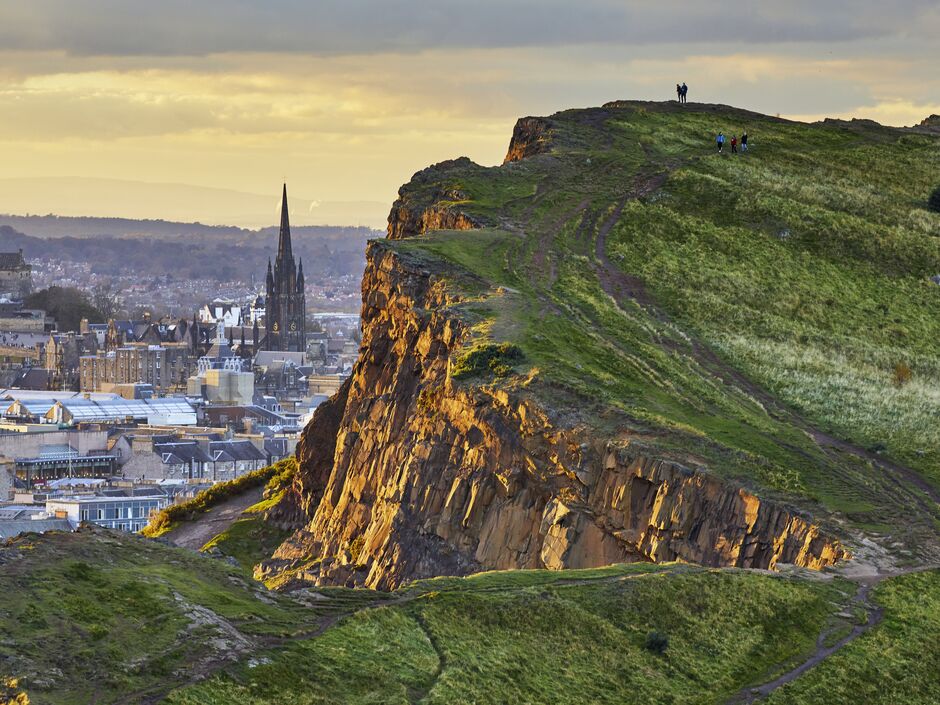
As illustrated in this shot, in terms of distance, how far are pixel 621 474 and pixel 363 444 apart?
17.0 m

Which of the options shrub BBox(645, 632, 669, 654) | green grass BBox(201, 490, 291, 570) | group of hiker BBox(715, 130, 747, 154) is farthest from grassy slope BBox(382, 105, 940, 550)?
green grass BBox(201, 490, 291, 570)

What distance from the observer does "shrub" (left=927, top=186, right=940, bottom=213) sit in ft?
324

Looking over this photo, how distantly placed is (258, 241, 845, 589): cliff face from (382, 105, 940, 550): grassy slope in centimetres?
116

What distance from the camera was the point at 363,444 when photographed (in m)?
68.4

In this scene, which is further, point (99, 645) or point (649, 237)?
point (649, 237)

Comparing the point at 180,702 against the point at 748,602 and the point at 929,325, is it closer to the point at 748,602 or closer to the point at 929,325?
the point at 748,602

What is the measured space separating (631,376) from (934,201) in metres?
42.1

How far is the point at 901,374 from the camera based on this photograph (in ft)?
236

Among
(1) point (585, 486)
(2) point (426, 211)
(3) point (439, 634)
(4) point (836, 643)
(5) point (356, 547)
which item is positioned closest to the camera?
(3) point (439, 634)

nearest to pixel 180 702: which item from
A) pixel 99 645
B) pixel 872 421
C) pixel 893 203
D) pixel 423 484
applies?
pixel 99 645

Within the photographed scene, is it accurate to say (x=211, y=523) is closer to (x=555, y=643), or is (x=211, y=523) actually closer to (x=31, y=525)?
(x=555, y=643)

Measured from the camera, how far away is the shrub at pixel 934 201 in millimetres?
98875

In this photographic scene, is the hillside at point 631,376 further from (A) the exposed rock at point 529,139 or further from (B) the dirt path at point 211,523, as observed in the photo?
(B) the dirt path at point 211,523

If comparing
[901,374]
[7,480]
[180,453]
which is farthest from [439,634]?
[180,453]
